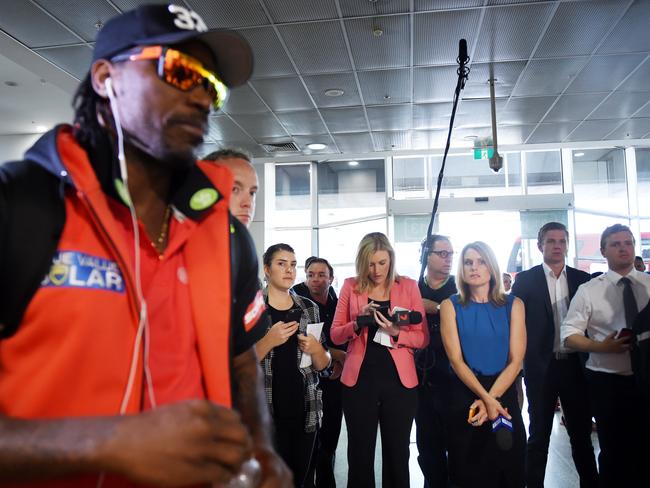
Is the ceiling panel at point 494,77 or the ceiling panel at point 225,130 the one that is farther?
the ceiling panel at point 225,130

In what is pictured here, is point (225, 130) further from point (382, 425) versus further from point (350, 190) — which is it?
point (382, 425)

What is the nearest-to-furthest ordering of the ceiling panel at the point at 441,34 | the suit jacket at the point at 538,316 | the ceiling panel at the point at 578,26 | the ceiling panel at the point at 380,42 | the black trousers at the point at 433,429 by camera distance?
the black trousers at the point at 433,429 → the suit jacket at the point at 538,316 → the ceiling panel at the point at 578,26 → the ceiling panel at the point at 441,34 → the ceiling panel at the point at 380,42

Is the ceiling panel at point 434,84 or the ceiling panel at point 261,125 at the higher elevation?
the ceiling panel at point 434,84

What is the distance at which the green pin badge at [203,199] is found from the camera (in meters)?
0.88

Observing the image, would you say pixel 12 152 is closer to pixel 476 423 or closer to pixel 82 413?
pixel 476 423

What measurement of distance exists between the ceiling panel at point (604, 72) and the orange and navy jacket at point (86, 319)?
6318mm

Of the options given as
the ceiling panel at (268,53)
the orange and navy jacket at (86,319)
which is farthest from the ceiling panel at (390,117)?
the orange and navy jacket at (86,319)

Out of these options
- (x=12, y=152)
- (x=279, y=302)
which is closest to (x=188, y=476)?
(x=279, y=302)

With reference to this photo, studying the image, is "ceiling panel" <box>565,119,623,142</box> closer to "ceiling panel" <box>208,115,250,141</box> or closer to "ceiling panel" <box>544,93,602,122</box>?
"ceiling panel" <box>544,93,602,122</box>

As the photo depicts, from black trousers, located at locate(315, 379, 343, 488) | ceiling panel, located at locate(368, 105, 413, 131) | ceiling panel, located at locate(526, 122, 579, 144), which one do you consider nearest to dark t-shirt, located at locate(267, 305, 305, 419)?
black trousers, located at locate(315, 379, 343, 488)

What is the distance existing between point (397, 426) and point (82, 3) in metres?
4.60

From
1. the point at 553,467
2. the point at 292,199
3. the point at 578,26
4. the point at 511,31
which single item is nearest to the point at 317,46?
Result: the point at 511,31

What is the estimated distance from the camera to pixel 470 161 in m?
10.1

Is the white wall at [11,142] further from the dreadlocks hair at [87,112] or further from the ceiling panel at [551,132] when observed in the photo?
the ceiling panel at [551,132]
